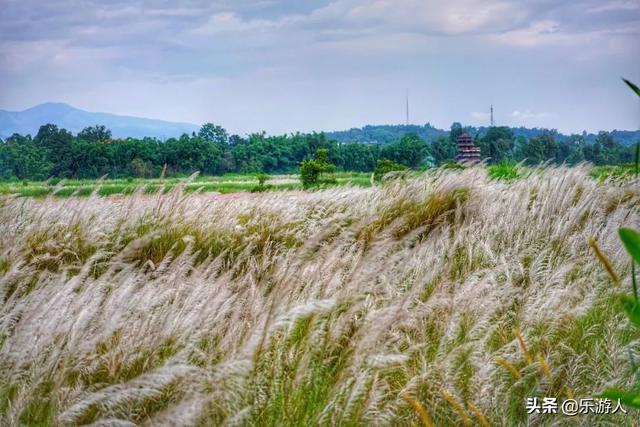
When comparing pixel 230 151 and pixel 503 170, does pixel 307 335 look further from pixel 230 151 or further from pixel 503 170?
pixel 230 151

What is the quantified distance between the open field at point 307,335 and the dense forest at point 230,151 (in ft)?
59.9

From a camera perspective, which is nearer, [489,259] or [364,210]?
[489,259]

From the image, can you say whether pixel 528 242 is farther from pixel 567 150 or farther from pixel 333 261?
pixel 567 150

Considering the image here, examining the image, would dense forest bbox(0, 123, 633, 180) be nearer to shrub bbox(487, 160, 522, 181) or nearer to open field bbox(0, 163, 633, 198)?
open field bbox(0, 163, 633, 198)

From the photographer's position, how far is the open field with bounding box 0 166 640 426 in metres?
2.14

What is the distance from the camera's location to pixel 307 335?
2.52 meters

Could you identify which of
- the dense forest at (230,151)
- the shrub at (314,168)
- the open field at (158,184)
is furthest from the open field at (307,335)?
the dense forest at (230,151)

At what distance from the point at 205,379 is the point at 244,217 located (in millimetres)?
3665

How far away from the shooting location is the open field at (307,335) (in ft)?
7.02

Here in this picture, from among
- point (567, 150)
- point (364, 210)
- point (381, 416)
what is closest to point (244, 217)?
point (364, 210)

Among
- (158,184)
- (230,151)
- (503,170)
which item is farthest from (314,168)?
(158,184)

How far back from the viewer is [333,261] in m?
3.36

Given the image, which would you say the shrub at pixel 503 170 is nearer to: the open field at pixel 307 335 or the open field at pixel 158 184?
the open field at pixel 158 184

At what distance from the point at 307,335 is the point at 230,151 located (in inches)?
1169
